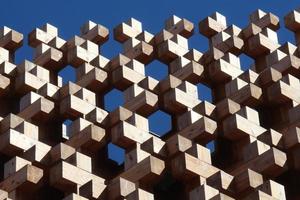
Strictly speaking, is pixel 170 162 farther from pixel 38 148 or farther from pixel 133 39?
pixel 133 39

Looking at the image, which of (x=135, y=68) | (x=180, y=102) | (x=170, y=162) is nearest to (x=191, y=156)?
(x=170, y=162)

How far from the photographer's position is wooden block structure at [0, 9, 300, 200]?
395 inches

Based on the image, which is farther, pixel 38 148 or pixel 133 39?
pixel 133 39

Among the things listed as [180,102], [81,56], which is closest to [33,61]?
[81,56]

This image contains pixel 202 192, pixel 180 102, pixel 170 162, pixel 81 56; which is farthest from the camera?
pixel 81 56

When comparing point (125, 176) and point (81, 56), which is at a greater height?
point (81, 56)

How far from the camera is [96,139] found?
34.3 ft

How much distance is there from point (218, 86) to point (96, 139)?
5.39ft

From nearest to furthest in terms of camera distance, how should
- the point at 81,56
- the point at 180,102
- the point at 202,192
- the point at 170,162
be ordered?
1. the point at 202,192
2. the point at 170,162
3. the point at 180,102
4. the point at 81,56

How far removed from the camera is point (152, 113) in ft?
36.3

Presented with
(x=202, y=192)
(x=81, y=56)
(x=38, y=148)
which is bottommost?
(x=202, y=192)

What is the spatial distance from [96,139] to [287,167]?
1.50 metres

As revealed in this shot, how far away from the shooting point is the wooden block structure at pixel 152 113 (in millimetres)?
10031

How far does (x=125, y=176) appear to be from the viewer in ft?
33.1
